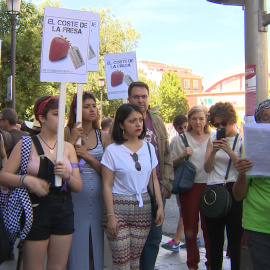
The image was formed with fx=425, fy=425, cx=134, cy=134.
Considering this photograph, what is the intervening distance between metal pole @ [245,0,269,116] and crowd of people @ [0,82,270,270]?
613mm

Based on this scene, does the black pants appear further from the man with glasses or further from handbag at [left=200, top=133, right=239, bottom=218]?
the man with glasses

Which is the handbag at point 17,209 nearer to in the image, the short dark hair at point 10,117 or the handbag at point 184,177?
the handbag at point 184,177

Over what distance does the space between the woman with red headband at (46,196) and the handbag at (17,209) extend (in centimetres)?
4

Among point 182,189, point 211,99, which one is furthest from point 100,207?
point 211,99

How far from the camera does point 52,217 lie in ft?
10.9

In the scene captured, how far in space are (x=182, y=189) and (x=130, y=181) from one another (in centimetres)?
126

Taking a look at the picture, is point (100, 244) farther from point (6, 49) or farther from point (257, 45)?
point (6, 49)

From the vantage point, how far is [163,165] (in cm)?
448

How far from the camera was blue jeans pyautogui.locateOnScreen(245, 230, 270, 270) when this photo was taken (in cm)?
294

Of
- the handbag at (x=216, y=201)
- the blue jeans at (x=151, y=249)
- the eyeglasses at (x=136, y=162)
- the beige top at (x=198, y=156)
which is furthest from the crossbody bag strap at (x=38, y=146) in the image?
the beige top at (x=198, y=156)

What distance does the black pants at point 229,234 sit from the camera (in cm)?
420

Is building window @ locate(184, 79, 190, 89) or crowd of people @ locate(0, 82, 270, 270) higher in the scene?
building window @ locate(184, 79, 190, 89)

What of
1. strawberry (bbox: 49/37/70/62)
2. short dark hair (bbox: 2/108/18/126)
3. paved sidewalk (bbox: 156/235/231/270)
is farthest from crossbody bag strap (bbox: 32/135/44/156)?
short dark hair (bbox: 2/108/18/126)

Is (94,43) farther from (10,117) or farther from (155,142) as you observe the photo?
(10,117)
